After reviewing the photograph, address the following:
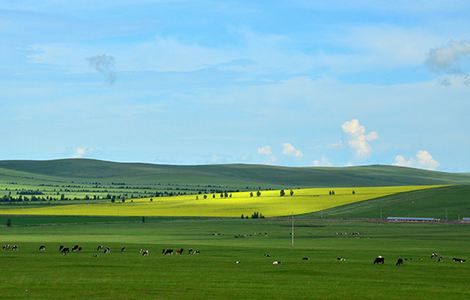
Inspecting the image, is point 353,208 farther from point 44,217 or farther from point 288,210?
point 44,217

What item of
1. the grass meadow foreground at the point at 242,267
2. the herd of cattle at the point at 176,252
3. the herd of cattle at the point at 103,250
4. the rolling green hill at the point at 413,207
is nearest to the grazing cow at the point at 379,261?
the herd of cattle at the point at 176,252

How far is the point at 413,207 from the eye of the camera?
594ft

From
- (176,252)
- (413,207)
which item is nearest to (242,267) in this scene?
(176,252)

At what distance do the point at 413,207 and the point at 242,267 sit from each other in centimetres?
11989

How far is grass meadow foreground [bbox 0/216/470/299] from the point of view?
48344 millimetres

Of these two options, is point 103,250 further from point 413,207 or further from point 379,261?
point 413,207

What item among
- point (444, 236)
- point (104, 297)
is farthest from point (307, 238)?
point (104, 297)

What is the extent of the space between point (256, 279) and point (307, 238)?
58819mm

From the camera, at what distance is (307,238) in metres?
114

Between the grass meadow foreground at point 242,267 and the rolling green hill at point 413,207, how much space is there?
41096mm

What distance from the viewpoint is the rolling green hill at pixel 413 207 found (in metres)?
173

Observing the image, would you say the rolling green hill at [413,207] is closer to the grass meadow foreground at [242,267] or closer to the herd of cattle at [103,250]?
the grass meadow foreground at [242,267]

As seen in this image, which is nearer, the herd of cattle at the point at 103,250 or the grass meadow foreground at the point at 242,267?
the grass meadow foreground at the point at 242,267

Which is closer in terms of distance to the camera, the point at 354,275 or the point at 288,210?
the point at 354,275
